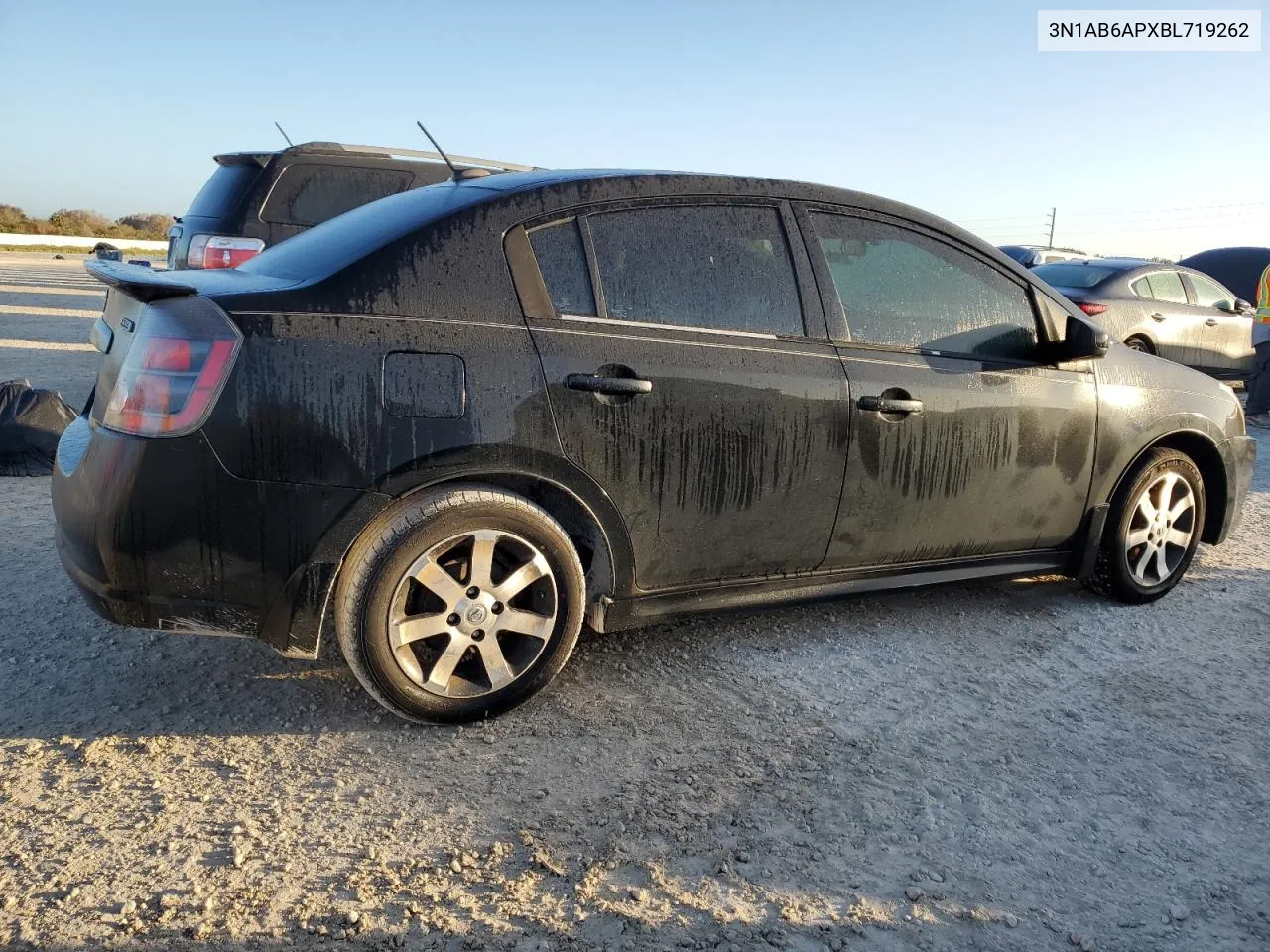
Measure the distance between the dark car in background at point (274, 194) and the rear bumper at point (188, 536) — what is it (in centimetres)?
465

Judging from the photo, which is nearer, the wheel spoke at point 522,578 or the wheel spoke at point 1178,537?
the wheel spoke at point 522,578

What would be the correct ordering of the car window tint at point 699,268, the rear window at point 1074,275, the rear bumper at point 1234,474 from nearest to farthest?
the car window tint at point 699,268 → the rear bumper at point 1234,474 → the rear window at point 1074,275

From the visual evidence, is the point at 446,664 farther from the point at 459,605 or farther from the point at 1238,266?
the point at 1238,266

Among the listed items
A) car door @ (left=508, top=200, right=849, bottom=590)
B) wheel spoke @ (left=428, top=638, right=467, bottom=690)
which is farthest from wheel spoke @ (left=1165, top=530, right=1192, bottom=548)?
wheel spoke @ (left=428, top=638, right=467, bottom=690)

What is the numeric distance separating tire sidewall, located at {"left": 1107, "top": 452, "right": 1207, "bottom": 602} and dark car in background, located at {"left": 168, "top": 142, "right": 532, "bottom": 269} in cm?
473

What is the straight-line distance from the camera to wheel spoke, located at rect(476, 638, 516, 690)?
303 cm

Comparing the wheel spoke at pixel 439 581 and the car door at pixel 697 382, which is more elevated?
the car door at pixel 697 382

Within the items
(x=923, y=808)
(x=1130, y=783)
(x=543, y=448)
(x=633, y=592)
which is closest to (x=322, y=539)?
(x=543, y=448)

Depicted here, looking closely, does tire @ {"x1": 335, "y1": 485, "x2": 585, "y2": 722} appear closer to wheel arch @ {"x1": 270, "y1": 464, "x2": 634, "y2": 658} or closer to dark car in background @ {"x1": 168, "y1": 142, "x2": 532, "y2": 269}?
wheel arch @ {"x1": 270, "y1": 464, "x2": 634, "y2": 658}

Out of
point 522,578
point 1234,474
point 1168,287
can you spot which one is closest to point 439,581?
point 522,578

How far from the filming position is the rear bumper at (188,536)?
266 cm

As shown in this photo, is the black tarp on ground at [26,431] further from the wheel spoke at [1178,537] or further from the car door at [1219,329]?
the car door at [1219,329]

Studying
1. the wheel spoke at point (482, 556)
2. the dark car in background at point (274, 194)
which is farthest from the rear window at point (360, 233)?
the dark car in background at point (274, 194)

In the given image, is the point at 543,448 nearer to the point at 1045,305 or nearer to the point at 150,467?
the point at 150,467
